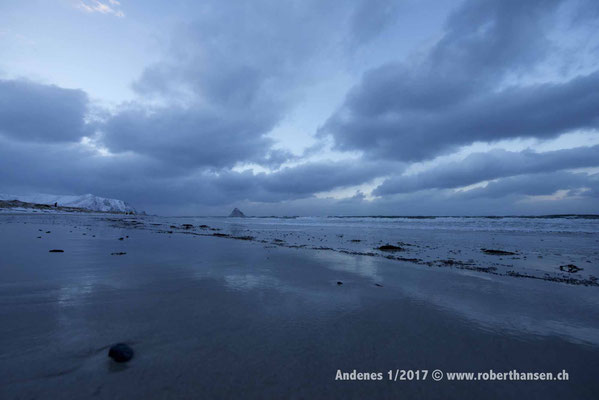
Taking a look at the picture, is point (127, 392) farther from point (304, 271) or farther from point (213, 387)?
point (304, 271)

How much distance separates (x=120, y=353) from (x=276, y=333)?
1975 mm

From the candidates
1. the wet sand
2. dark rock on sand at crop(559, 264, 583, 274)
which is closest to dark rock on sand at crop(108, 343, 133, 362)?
the wet sand

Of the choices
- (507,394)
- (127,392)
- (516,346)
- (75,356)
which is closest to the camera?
(127,392)

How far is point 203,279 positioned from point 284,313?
315 cm

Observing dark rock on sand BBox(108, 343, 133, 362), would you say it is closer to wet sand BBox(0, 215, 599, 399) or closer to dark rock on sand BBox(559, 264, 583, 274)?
wet sand BBox(0, 215, 599, 399)

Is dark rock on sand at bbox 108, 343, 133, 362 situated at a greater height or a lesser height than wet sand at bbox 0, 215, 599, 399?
greater

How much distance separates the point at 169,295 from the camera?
5.48 metres

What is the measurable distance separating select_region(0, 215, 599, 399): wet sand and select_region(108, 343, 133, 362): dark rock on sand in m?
0.07

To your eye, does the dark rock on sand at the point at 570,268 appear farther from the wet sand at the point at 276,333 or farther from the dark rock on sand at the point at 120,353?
the dark rock on sand at the point at 120,353

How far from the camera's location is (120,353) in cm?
303

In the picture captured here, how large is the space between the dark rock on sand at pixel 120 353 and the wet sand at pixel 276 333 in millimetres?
67

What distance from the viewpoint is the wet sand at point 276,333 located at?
9.04 feet

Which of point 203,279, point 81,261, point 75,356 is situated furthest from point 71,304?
point 81,261

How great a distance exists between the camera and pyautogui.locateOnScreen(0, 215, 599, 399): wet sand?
2.76 m
